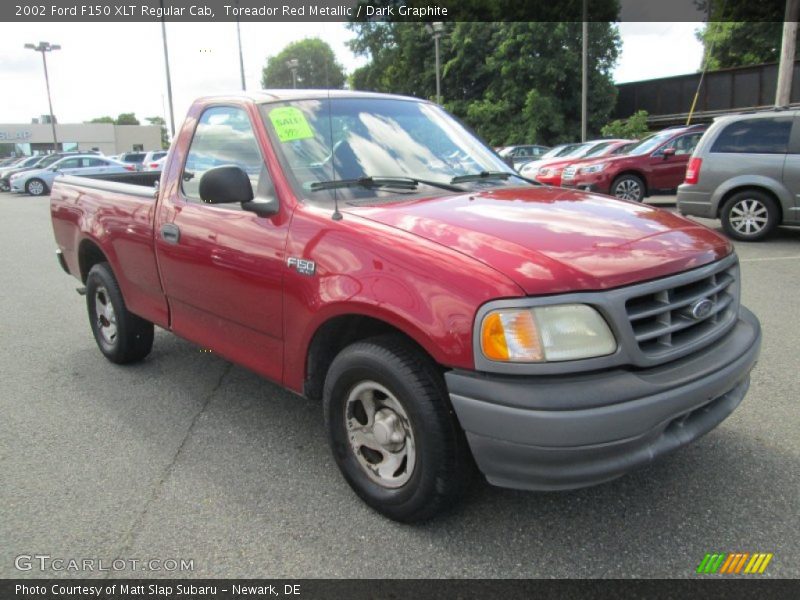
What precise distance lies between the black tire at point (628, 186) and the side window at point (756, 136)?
3824 millimetres

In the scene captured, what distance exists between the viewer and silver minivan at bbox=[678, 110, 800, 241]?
8.70m

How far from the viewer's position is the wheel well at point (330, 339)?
2.82m

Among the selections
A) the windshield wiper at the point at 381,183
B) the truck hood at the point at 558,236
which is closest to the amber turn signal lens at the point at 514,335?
the truck hood at the point at 558,236

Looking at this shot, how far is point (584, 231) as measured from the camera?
2666mm

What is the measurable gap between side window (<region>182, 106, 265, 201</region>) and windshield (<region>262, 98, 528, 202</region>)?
17 centimetres

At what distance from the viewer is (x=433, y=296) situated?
7.80 ft

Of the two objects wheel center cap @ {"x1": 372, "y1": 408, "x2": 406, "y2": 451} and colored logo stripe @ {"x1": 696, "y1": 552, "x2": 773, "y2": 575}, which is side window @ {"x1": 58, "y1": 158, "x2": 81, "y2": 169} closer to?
wheel center cap @ {"x1": 372, "y1": 408, "x2": 406, "y2": 451}

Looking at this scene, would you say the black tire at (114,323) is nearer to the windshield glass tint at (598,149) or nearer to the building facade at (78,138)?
the windshield glass tint at (598,149)

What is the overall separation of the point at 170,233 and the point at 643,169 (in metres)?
11.4

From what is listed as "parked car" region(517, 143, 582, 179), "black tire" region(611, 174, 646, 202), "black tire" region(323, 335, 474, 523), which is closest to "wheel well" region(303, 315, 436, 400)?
"black tire" region(323, 335, 474, 523)

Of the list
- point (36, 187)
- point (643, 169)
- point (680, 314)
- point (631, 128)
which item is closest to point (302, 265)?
point (680, 314)

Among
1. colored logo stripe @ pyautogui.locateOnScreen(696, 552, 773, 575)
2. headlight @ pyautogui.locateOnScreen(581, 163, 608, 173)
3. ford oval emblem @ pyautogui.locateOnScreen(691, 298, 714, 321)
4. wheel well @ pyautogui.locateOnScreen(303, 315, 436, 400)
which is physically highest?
ford oval emblem @ pyautogui.locateOnScreen(691, 298, 714, 321)

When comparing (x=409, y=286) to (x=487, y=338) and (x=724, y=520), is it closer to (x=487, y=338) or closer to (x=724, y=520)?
(x=487, y=338)

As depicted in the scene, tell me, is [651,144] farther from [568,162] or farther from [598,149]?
[598,149]
